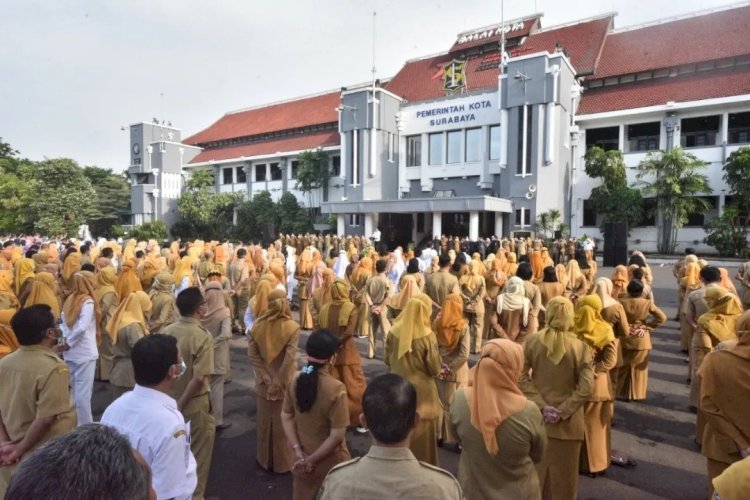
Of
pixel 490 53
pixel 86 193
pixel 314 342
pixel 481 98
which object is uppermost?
pixel 490 53

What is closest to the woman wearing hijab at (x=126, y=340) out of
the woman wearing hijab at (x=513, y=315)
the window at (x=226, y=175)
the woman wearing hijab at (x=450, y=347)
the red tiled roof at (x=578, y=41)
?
the woman wearing hijab at (x=450, y=347)

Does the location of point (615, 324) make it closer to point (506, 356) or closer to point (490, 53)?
point (506, 356)

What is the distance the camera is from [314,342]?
2760mm

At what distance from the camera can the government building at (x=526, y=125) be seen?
72.3 feet

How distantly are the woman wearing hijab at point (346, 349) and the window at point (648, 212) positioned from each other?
21155mm

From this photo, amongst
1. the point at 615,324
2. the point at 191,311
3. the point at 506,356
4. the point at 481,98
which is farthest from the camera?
the point at 481,98

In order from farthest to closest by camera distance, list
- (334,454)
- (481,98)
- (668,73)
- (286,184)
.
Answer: (286,184)
(481,98)
(668,73)
(334,454)

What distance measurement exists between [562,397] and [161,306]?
14.5 feet

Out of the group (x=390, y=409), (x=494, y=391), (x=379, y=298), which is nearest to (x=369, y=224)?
→ (x=379, y=298)

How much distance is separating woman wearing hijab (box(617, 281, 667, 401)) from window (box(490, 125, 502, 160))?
20.7 metres

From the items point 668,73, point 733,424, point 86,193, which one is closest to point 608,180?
point 668,73

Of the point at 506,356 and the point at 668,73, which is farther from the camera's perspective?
the point at 668,73

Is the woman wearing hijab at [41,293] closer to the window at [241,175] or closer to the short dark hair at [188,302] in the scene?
the short dark hair at [188,302]

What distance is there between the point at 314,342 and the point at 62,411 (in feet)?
4.82
